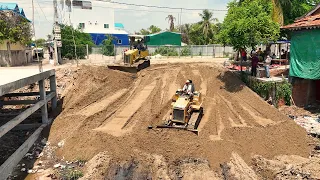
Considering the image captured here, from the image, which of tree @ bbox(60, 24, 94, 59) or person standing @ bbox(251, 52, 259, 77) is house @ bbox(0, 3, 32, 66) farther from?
person standing @ bbox(251, 52, 259, 77)

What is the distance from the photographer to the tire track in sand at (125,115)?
1344 centimetres

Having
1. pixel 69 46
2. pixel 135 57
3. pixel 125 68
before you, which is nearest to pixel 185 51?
pixel 69 46

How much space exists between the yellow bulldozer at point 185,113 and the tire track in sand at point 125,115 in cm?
185

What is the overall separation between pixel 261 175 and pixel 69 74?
15.3 meters

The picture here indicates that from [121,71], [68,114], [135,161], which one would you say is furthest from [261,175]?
[121,71]

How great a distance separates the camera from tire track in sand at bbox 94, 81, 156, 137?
13.4 metres

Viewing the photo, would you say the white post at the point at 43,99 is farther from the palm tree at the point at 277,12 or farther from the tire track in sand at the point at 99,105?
the palm tree at the point at 277,12

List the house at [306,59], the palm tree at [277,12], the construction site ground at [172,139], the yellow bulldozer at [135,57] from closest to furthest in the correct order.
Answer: the construction site ground at [172,139] → the house at [306,59] → the yellow bulldozer at [135,57] → the palm tree at [277,12]

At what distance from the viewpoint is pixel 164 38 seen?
1976 inches

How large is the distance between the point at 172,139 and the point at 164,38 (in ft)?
129

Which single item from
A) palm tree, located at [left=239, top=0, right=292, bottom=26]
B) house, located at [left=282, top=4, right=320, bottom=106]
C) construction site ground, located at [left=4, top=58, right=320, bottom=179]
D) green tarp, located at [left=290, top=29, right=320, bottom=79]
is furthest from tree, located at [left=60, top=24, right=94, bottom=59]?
green tarp, located at [left=290, top=29, right=320, bottom=79]

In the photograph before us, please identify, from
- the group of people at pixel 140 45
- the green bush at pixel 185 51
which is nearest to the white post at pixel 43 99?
the group of people at pixel 140 45

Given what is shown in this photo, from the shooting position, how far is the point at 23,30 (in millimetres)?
28406

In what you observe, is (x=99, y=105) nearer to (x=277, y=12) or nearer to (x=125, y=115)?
(x=125, y=115)
